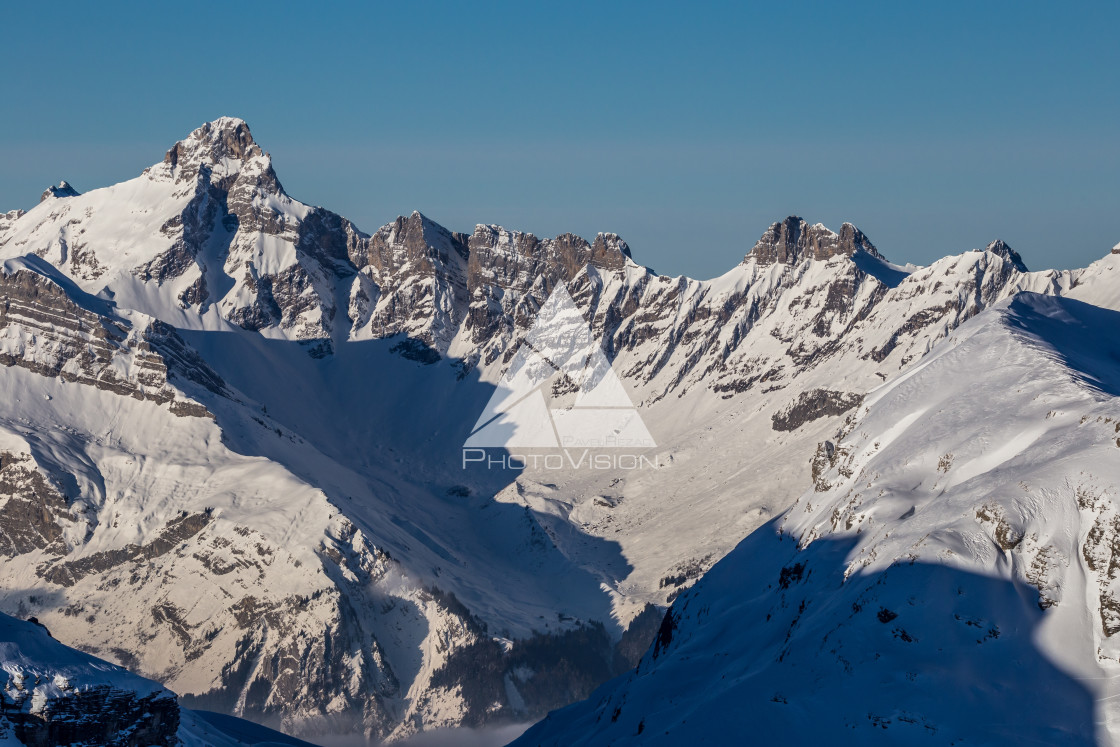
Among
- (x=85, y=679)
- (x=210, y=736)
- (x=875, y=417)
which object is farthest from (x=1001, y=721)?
(x=210, y=736)

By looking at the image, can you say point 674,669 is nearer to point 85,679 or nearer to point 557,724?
point 557,724

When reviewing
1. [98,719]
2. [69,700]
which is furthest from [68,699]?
[98,719]

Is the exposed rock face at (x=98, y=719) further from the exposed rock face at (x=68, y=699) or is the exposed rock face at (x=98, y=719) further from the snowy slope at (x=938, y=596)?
the snowy slope at (x=938, y=596)

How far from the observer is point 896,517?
11388 centimetres

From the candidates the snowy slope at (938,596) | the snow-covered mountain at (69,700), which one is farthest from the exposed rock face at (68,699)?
the snowy slope at (938,596)

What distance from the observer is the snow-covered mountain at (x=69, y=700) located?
349 feet

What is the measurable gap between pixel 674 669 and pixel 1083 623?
4051 cm

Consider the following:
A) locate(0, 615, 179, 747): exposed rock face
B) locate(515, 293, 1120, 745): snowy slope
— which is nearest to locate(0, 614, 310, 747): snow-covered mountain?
locate(0, 615, 179, 747): exposed rock face

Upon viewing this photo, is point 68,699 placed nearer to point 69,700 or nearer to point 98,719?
point 69,700

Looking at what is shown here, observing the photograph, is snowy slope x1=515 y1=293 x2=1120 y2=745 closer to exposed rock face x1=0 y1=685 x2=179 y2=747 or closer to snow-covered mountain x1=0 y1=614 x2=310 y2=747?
exposed rock face x1=0 y1=685 x2=179 y2=747

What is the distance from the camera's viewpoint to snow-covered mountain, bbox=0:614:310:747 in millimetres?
106250

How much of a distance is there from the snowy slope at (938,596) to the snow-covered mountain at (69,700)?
3665 centimetres

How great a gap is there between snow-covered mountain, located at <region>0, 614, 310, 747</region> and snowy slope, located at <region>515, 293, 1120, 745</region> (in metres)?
36.7

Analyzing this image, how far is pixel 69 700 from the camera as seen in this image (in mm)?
107812
